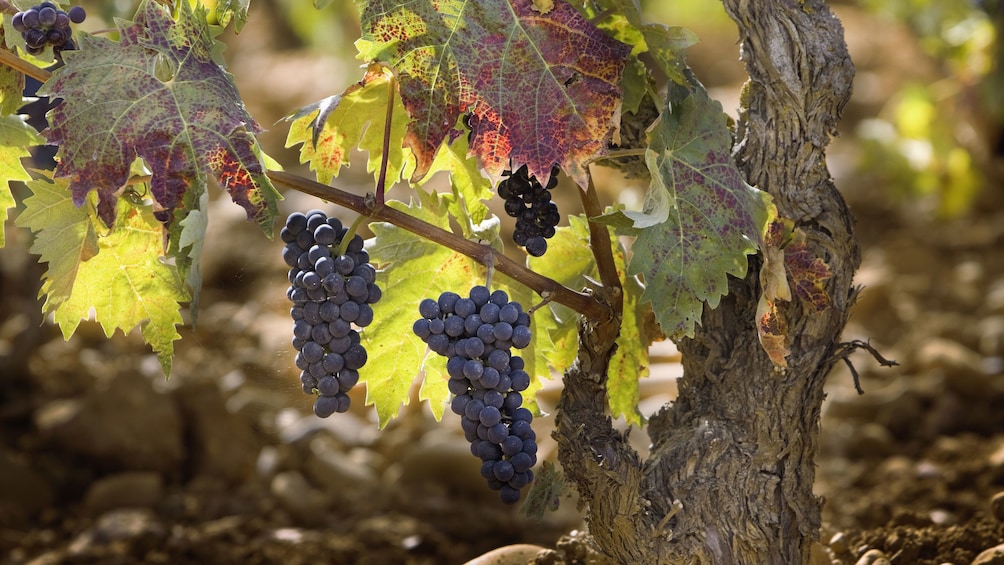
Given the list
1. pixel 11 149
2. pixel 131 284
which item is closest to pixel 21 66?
pixel 11 149

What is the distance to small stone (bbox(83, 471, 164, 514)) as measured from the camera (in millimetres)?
2500

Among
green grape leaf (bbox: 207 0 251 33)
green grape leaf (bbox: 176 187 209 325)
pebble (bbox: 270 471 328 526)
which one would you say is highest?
green grape leaf (bbox: 207 0 251 33)

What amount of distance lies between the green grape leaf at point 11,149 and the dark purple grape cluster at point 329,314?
1.40ft

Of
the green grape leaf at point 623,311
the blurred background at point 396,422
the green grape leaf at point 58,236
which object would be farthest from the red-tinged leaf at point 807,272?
the green grape leaf at point 58,236

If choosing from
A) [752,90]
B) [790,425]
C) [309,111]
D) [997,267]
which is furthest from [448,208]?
[997,267]

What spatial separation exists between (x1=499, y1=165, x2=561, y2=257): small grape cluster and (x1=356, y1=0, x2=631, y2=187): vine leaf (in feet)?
0.40

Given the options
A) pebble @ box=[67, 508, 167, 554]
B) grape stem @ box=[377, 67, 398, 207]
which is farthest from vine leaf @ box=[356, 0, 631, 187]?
pebble @ box=[67, 508, 167, 554]

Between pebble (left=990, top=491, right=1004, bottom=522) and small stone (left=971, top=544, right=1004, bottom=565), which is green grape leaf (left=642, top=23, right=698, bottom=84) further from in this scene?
pebble (left=990, top=491, right=1004, bottom=522)

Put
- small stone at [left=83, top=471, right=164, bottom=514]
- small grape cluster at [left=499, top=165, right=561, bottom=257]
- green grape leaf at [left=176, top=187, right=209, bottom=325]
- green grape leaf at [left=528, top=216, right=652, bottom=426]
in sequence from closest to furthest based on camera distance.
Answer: green grape leaf at [left=176, top=187, right=209, bottom=325] → small grape cluster at [left=499, top=165, right=561, bottom=257] → green grape leaf at [left=528, top=216, right=652, bottom=426] → small stone at [left=83, top=471, right=164, bottom=514]

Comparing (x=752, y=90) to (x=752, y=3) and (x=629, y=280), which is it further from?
(x=629, y=280)

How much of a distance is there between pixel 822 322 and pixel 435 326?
1.99 ft

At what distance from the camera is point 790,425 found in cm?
140

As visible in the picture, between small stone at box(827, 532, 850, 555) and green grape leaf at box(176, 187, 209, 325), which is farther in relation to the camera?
small stone at box(827, 532, 850, 555)

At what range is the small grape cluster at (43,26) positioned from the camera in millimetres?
1139
